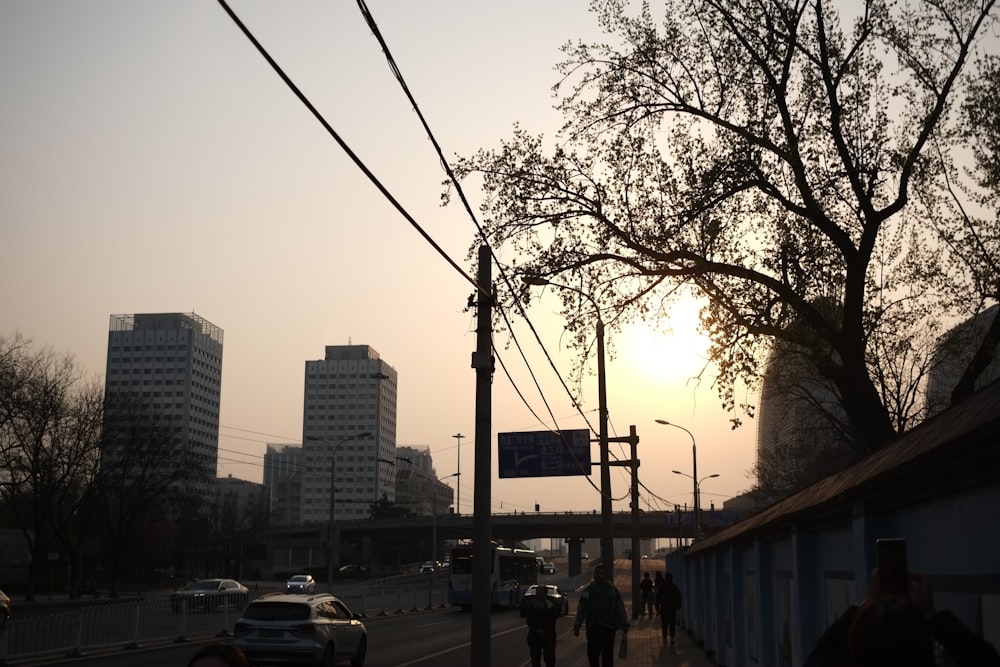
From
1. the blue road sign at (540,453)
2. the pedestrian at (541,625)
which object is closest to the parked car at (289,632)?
the pedestrian at (541,625)

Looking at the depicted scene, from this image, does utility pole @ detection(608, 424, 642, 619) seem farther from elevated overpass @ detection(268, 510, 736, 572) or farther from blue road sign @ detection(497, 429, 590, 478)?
elevated overpass @ detection(268, 510, 736, 572)

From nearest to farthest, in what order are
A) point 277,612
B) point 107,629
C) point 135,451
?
point 277,612 < point 107,629 < point 135,451

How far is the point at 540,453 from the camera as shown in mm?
37375

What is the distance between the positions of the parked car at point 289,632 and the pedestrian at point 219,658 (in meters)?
15.4

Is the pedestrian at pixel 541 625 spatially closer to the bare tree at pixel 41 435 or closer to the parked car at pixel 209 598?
the parked car at pixel 209 598

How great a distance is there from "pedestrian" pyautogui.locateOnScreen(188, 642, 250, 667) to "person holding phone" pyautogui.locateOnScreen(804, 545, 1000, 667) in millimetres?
2136

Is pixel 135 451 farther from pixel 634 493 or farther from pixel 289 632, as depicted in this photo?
pixel 289 632

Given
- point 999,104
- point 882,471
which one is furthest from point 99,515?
point 882,471

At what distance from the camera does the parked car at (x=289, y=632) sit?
61.5 ft

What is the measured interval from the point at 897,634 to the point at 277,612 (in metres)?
17.9

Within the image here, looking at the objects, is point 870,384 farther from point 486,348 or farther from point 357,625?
point 357,625

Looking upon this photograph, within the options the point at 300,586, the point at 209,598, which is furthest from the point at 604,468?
the point at 300,586

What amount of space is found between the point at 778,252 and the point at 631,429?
18466 millimetres

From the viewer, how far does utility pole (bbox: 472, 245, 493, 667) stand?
1441 cm
